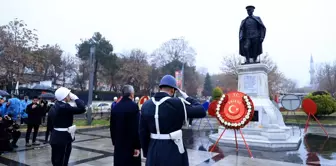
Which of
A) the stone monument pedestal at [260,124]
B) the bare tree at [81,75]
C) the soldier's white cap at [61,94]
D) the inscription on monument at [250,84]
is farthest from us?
the bare tree at [81,75]

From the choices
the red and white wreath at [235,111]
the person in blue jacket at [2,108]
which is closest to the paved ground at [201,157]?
the red and white wreath at [235,111]

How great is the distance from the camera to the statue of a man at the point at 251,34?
9750 millimetres

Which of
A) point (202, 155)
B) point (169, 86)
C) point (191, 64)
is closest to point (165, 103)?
point (169, 86)

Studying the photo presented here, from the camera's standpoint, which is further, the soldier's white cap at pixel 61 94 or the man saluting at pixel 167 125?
the soldier's white cap at pixel 61 94

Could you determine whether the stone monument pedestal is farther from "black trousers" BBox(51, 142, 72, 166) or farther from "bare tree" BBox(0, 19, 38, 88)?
"bare tree" BBox(0, 19, 38, 88)

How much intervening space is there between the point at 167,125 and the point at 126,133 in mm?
1413

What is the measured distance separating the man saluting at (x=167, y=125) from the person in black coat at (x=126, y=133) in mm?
1070

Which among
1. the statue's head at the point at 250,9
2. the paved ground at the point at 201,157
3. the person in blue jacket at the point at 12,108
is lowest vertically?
the paved ground at the point at 201,157

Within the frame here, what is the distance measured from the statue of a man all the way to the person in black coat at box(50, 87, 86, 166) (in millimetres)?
7518

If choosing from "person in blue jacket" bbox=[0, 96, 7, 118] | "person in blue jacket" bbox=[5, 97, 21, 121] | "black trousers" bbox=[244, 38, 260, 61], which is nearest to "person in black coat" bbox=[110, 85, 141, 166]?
"person in blue jacket" bbox=[0, 96, 7, 118]

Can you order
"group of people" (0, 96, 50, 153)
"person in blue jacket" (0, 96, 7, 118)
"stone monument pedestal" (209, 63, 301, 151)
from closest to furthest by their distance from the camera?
"group of people" (0, 96, 50, 153), "stone monument pedestal" (209, 63, 301, 151), "person in blue jacket" (0, 96, 7, 118)

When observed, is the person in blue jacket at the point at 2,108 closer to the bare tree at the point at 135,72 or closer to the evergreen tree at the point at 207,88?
the bare tree at the point at 135,72

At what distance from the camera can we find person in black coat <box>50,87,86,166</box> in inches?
177

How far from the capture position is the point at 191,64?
1937 inches
